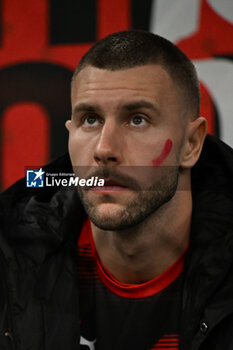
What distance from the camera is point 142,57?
104 centimetres

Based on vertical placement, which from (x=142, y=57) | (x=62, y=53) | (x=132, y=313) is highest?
(x=142, y=57)

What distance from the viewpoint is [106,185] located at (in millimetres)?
993

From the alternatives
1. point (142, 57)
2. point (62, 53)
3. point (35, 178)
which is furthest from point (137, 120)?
point (62, 53)

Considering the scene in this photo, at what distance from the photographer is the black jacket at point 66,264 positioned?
1.02m

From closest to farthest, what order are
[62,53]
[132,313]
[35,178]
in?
1. [132,313]
2. [35,178]
3. [62,53]

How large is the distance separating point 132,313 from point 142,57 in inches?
24.7

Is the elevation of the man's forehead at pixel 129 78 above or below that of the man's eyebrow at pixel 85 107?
above

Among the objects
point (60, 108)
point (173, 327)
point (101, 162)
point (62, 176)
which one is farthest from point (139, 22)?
point (173, 327)

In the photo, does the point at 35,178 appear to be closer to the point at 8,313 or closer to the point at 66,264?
the point at 66,264

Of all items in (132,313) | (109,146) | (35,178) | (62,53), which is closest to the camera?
(109,146)

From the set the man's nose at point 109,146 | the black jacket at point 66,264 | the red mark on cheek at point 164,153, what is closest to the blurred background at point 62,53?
the black jacket at point 66,264

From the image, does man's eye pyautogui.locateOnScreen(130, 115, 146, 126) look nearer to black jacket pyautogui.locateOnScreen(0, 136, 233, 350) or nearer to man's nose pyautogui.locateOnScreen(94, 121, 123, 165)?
man's nose pyautogui.locateOnScreen(94, 121, 123, 165)

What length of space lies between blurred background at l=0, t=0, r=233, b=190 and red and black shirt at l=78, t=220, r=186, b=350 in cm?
91

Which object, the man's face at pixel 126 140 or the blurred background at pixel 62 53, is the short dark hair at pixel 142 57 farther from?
the blurred background at pixel 62 53
